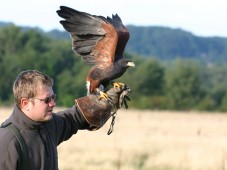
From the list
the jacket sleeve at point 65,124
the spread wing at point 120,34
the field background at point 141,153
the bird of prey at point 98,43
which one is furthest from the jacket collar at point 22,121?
the field background at point 141,153

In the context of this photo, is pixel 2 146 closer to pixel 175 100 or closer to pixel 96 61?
pixel 96 61

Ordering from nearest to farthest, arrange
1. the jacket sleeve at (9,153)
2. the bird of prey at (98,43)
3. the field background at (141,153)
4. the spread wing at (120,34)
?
the jacket sleeve at (9,153) < the bird of prey at (98,43) < the spread wing at (120,34) < the field background at (141,153)

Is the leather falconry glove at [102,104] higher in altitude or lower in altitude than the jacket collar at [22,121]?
lower

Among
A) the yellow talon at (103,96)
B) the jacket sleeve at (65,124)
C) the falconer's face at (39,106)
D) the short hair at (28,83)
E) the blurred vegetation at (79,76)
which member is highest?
the short hair at (28,83)

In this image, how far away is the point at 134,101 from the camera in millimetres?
51844

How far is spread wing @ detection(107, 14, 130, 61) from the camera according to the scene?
5652 mm

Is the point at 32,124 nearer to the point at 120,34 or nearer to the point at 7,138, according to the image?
the point at 7,138

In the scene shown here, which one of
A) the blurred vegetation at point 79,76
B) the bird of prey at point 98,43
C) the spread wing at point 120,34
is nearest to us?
the bird of prey at point 98,43

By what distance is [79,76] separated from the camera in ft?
194

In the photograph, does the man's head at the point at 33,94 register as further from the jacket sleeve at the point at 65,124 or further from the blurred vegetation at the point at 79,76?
the blurred vegetation at the point at 79,76

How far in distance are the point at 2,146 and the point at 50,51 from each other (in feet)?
203

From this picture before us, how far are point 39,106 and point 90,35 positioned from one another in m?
1.76

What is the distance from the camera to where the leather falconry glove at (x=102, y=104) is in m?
5.00

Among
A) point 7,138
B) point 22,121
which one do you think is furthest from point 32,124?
point 7,138
